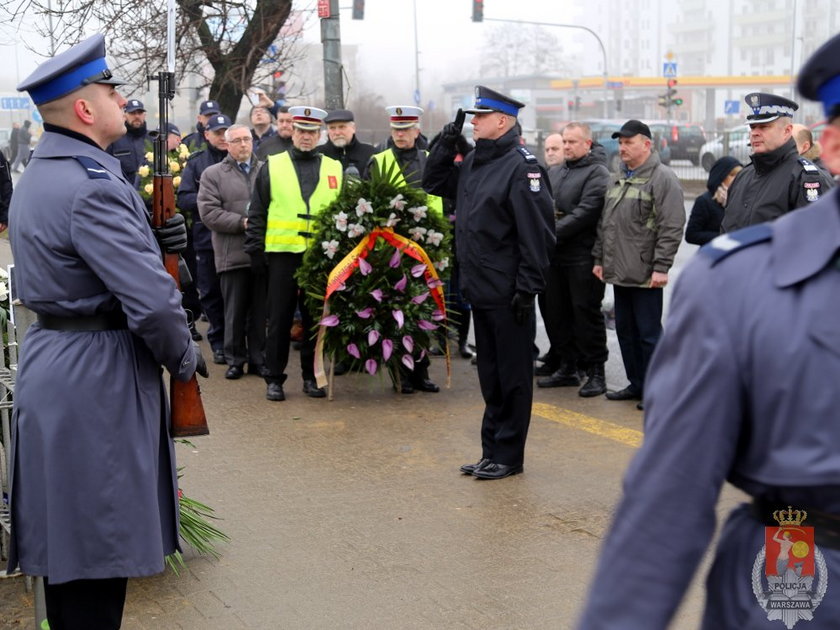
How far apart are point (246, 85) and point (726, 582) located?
42.4 feet

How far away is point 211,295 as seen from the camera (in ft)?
33.8

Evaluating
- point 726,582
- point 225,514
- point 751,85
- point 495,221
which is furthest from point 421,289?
point 751,85

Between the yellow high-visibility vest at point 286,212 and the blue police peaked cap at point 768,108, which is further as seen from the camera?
the yellow high-visibility vest at point 286,212

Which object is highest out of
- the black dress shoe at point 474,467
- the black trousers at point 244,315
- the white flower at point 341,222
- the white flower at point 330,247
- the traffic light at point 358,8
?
the traffic light at point 358,8

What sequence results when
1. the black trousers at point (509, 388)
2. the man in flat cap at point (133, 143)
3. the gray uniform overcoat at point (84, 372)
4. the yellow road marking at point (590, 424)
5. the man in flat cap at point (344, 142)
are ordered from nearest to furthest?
the gray uniform overcoat at point (84, 372) < the black trousers at point (509, 388) < the yellow road marking at point (590, 424) < the man in flat cap at point (344, 142) < the man in flat cap at point (133, 143)

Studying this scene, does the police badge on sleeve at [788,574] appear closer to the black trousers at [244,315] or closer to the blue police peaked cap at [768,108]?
the blue police peaked cap at [768,108]

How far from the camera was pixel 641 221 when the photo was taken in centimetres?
823

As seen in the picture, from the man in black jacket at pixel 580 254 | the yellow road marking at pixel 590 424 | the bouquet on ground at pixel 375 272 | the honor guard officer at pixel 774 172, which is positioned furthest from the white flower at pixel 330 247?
the honor guard officer at pixel 774 172

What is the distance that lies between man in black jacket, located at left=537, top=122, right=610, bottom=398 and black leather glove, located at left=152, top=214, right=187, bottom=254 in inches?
195

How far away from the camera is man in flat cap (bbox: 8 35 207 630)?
11.7ft

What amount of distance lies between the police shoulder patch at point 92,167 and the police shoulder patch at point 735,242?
7.15ft

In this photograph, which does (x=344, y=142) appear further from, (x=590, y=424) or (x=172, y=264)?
(x=172, y=264)

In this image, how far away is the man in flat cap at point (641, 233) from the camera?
808 centimetres

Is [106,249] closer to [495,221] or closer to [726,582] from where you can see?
[726,582]
